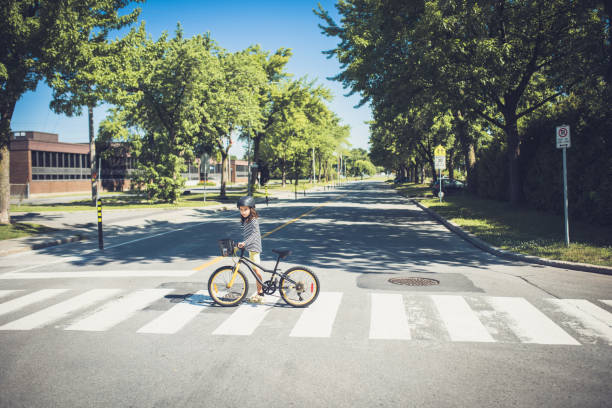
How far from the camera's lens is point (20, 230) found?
1658 centimetres

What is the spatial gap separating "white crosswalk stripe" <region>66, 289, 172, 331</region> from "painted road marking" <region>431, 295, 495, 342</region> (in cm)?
430

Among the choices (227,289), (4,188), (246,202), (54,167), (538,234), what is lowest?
(227,289)

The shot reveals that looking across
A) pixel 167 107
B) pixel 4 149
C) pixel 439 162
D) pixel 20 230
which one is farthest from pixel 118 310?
pixel 167 107

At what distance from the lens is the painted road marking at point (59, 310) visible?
6.09 m

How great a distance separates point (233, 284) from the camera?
6.88 meters

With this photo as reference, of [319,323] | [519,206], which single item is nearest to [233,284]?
[319,323]

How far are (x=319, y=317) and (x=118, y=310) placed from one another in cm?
293

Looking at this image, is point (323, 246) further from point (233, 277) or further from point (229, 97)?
point (229, 97)

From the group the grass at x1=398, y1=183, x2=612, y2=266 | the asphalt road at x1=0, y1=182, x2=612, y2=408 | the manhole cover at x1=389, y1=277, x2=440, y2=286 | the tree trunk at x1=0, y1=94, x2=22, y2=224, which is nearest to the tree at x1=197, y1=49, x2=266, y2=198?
the tree trunk at x1=0, y1=94, x2=22, y2=224

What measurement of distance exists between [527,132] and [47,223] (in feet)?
73.7

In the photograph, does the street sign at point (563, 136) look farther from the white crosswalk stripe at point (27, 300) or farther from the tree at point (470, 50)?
the white crosswalk stripe at point (27, 300)

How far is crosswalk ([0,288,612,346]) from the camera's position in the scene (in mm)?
5547

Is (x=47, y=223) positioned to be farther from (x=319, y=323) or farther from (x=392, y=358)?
(x=392, y=358)

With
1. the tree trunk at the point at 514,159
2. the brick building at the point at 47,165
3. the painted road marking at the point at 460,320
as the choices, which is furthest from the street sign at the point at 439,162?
the brick building at the point at 47,165
